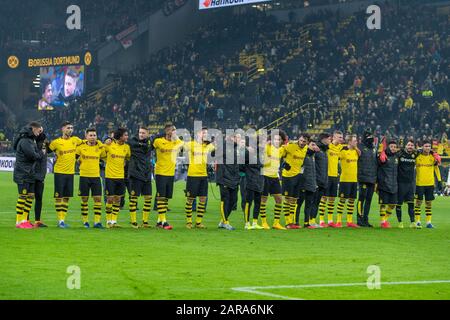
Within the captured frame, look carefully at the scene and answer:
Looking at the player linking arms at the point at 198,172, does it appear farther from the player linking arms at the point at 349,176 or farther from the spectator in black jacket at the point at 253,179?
the player linking arms at the point at 349,176

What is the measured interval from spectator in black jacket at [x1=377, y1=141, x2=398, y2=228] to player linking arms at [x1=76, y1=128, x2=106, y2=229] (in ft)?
23.4

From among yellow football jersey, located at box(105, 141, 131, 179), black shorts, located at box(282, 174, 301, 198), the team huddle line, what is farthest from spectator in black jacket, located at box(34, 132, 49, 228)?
black shorts, located at box(282, 174, 301, 198)

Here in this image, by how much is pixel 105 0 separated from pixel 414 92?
1226 inches

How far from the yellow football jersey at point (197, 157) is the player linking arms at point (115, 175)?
4.83 ft

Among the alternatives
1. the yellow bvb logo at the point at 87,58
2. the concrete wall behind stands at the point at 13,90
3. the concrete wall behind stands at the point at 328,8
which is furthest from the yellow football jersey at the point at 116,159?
the concrete wall behind stands at the point at 13,90

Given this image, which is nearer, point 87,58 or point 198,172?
point 198,172

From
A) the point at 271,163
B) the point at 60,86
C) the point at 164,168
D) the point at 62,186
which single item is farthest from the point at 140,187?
the point at 60,86

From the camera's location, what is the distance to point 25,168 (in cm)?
2072

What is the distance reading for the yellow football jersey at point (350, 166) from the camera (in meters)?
24.2

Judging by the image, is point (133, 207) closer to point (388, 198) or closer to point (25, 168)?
point (25, 168)

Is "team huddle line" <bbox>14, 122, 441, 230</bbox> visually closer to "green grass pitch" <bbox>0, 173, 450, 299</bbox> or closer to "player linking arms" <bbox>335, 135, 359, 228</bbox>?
"player linking arms" <bbox>335, 135, 359, 228</bbox>

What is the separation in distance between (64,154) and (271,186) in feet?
16.3

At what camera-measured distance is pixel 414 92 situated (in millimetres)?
48156
